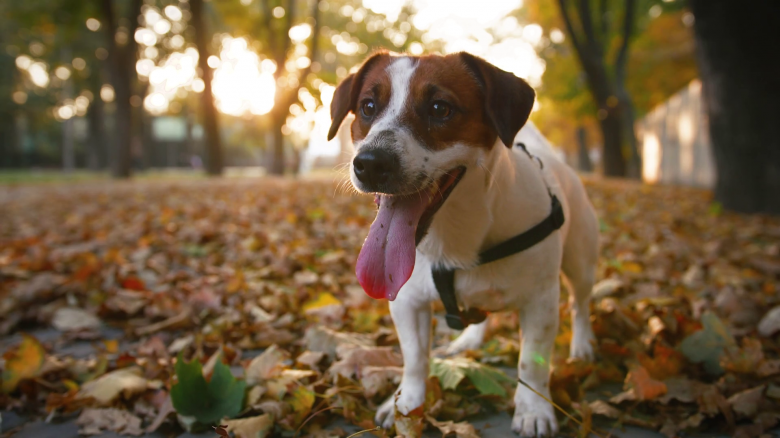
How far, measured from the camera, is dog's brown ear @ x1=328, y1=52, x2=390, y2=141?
2.64 meters

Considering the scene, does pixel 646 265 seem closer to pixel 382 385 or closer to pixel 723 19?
pixel 382 385

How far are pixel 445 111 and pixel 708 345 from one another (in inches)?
68.9

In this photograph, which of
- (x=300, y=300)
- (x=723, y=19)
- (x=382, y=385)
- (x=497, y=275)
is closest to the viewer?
(x=497, y=275)

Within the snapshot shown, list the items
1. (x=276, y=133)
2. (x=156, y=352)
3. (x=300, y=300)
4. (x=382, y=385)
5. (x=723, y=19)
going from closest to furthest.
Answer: (x=382, y=385) → (x=156, y=352) → (x=300, y=300) → (x=723, y=19) → (x=276, y=133)

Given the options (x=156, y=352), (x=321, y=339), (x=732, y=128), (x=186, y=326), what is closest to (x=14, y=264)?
(x=186, y=326)

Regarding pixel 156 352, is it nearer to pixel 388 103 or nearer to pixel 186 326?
→ pixel 186 326

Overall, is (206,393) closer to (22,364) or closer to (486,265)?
(22,364)

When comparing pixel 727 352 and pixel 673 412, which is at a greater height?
pixel 727 352

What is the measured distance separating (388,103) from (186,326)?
2.01 m

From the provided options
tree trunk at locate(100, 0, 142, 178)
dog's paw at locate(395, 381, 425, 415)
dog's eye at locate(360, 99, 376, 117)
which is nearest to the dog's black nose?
dog's eye at locate(360, 99, 376, 117)

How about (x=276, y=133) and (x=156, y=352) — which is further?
(x=276, y=133)

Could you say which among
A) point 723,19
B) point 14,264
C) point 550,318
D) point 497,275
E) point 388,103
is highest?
point 723,19

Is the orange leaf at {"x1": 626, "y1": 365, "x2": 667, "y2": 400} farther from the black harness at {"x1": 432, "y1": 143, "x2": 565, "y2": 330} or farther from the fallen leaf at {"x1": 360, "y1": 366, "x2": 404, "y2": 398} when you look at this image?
the fallen leaf at {"x1": 360, "y1": 366, "x2": 404, "y2": 398}

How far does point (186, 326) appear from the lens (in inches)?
140
